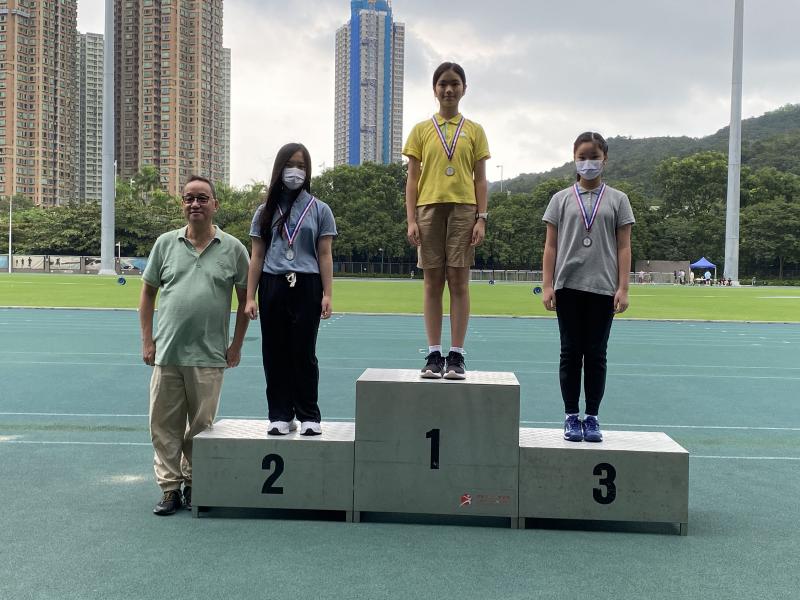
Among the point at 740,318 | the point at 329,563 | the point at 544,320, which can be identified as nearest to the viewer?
the point at 329,563

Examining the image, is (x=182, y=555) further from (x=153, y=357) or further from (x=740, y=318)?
(x=740, y=318)

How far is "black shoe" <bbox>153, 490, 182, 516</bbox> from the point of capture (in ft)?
13.8

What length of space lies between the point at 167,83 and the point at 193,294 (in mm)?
96751

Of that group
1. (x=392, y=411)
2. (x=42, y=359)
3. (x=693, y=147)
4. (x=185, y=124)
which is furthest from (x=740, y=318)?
(x=693, y=147)

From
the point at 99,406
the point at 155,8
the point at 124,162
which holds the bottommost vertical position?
the point at 99,406

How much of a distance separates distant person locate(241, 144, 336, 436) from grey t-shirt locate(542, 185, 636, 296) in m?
1.34

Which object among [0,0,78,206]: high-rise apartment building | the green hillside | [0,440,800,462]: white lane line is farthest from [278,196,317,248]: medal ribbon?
[0,0,78,206]: high-rise apartment building

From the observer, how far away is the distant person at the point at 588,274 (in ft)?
14.4

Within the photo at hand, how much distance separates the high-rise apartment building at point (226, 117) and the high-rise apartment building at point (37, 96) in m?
20.6

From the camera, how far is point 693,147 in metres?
107

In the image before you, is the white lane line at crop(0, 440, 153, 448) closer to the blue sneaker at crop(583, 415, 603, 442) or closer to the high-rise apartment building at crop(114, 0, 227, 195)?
the blue sneaker at crop(583, 415, 603, 442)

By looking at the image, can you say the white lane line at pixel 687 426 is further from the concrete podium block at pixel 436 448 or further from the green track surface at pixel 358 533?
the concrete podium block at pixel 436 448

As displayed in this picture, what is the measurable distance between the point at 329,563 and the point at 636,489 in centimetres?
170

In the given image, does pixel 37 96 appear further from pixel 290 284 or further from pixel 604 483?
pixel 604 483
